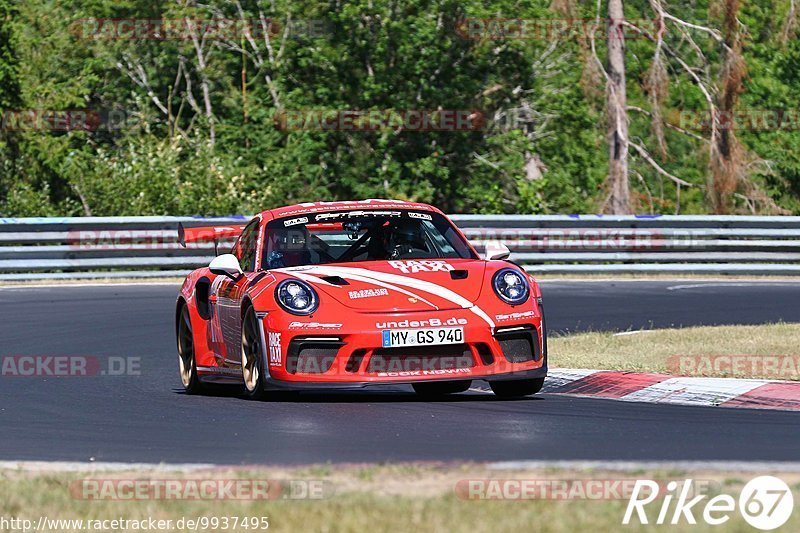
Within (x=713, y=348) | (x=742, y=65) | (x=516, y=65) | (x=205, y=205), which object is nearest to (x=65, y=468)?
(x=713, y=348)

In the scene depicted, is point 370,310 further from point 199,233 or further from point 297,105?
point 297,105

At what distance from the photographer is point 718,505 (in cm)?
578

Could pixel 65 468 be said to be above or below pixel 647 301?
above

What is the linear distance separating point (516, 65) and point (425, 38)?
8.45ft

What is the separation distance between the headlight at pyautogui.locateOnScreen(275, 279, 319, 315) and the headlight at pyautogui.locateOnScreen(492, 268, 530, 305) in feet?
3.70

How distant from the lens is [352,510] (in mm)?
5805

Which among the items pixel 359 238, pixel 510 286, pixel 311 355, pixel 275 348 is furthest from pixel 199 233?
pixel 510 286

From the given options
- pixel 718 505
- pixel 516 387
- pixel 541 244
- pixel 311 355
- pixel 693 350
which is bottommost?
pixel 541 244

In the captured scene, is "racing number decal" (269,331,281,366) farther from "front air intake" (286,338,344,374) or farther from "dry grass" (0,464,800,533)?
"dry grass" (0,464,800,533)

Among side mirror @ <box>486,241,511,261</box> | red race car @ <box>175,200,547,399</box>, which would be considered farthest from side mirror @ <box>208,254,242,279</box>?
side mirror @ <box>486,241,511,261</box>

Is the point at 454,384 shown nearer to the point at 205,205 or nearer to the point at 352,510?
the point at 352,510

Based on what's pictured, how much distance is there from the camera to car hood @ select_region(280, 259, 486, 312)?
9727 mm

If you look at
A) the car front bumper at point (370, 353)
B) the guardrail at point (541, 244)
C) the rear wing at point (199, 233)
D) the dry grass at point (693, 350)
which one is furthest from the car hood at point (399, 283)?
the guardrail at point (541, 244)

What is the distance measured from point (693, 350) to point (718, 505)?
22.5ft
